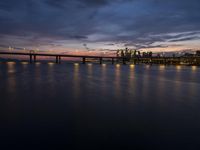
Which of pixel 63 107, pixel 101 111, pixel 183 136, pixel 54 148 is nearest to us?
pixel 54 148

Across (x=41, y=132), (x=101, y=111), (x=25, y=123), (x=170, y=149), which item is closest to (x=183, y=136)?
(x=170, y=149)

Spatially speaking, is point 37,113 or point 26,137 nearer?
point 26,137

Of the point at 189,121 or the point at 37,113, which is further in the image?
the point at 37,113

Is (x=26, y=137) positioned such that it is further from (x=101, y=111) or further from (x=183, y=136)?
(x=183, y=136)

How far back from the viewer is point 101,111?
32.5 feet

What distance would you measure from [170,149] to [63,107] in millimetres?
6713

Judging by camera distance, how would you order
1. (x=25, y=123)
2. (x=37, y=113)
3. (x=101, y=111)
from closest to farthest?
(x=25, y=123), (x=37, y=113), (x=101, y=111)

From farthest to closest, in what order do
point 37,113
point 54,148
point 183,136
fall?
point 37,113
point 183,136
point 54,148

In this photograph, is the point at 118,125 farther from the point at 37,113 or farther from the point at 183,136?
the point at 37,113

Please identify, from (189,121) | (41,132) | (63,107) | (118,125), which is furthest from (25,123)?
(189,121)

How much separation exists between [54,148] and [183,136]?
4570 millimetres

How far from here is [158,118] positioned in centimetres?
858

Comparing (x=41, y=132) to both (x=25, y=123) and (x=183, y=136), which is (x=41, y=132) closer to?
(x=25, y=123)

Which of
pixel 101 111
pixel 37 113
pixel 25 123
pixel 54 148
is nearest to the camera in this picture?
pixel 54 148
